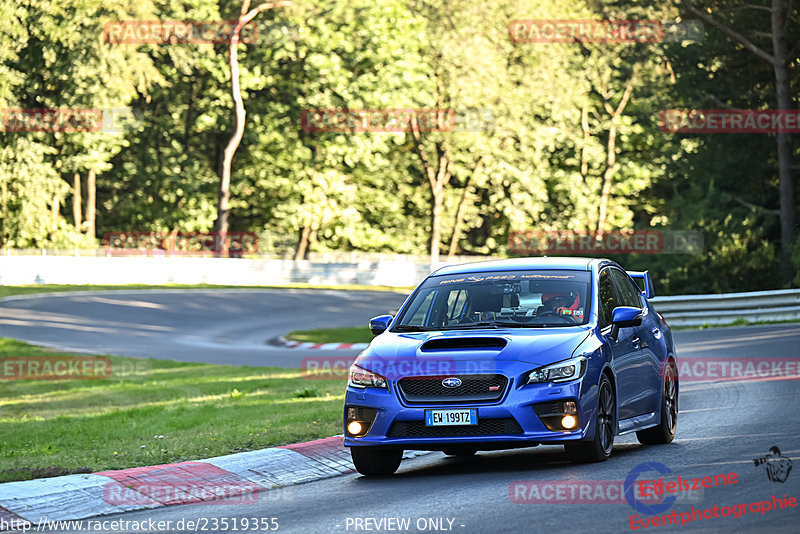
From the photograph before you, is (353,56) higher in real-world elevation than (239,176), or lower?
higher

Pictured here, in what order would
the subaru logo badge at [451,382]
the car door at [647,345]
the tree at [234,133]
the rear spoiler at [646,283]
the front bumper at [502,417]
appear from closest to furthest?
the front bumper at [502,417], the subaru logo badge at [451,382], the car door at [647,345], the rear spoiler at [646,283], the tree at [234,133]

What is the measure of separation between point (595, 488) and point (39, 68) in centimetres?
4963

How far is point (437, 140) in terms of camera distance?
62531 millimetres

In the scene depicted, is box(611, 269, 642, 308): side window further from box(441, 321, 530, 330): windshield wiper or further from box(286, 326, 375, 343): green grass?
box(286, 326, 375, 343): green grass

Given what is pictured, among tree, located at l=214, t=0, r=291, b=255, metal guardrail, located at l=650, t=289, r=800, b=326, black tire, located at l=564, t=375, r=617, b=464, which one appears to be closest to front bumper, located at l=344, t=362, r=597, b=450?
black tire, located at l=564, t=375, r=617, b=464

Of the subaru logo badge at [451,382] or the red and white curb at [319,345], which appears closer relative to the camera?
the subaru logo badge at [451,382]

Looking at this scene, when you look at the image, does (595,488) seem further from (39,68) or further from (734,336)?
(39,68)

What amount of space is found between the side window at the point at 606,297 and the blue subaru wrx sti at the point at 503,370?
0.02 metres

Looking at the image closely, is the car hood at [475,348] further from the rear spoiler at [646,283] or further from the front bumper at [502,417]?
the rear spoiler at [646,283]

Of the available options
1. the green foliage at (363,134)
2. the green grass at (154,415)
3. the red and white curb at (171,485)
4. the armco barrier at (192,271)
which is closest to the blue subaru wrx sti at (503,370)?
the red and white curb at (171,485)

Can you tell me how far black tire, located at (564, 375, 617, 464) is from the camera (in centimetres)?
937

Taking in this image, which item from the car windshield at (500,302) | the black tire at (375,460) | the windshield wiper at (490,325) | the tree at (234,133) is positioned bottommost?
the black tire at (375,460)

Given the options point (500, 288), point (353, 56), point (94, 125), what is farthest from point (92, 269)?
point (500, 288)

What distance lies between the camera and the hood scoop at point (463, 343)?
370 inches
